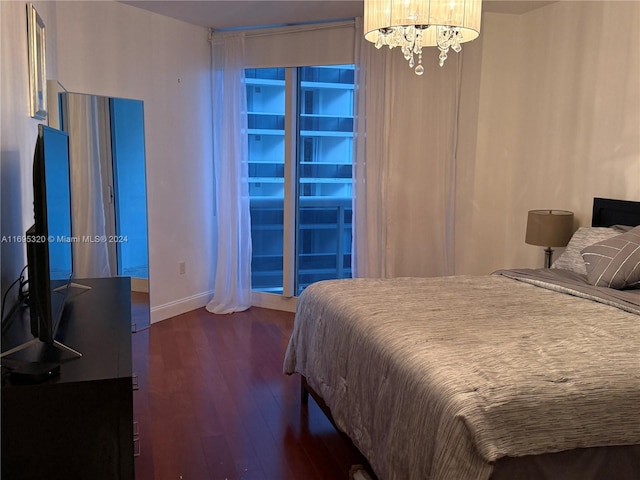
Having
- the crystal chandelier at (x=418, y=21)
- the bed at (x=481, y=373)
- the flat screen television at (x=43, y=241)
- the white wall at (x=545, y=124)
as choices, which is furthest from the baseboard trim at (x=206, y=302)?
the flat screen television at (x=43, y=241)

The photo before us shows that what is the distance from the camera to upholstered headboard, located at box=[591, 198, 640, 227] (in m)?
3.52

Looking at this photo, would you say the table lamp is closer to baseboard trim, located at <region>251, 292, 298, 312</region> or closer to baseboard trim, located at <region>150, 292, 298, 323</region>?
baseboard trim, located at <region>150, 292, 298, 323</region>

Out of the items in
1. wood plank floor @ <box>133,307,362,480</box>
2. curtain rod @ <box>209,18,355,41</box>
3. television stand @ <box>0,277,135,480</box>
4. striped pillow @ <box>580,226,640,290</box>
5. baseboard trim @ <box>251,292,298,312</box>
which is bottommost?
wood plank floor @ <box>133,307,362,480</box>

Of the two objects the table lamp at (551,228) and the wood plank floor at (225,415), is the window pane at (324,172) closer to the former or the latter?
the wood plank floor at (225,415)

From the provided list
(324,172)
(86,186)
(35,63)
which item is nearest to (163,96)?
(86,186)

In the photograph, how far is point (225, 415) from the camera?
3.12m

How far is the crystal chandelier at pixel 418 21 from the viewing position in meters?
2.54

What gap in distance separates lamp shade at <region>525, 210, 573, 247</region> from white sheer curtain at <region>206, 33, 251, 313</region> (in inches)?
95.4

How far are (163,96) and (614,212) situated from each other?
11.4ft

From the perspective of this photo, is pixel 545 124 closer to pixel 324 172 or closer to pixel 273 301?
pixel 324 172

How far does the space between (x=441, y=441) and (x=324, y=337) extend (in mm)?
1130

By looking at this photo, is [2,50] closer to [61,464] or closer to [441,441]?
[61,464]

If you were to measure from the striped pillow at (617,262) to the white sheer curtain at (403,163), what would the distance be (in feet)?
5.28

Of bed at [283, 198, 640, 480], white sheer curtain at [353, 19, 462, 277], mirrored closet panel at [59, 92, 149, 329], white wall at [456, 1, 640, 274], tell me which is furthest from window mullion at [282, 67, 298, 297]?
bed at [283, 198, 640, 480]
